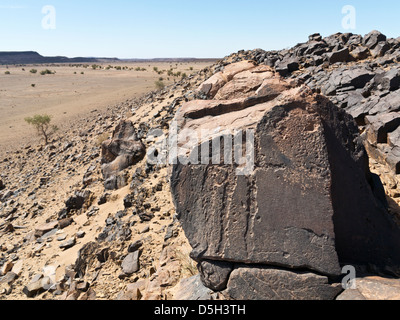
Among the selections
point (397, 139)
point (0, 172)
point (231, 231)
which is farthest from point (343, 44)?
point (0, 172)

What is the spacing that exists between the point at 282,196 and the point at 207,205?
1.10m

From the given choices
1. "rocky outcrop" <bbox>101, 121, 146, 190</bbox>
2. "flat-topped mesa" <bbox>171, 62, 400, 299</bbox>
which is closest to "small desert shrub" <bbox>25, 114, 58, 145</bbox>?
"rocky outcrop" <bbox>101, 121, 146, 190</bbox>

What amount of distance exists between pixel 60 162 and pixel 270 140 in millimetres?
12800

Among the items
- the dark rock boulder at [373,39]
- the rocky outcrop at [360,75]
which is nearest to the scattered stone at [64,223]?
the rocky outcrop at [360,75]

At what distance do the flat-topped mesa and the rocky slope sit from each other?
0.02 m

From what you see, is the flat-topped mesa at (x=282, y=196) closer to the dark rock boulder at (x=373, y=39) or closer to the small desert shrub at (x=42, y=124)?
the small desert shrub at (x=42, y=124)

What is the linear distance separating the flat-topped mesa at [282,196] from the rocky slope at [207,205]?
0.06 feet

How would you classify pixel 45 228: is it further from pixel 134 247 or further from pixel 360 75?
pixel 360 75

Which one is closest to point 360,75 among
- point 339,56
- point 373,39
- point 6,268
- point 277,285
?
point 339,56

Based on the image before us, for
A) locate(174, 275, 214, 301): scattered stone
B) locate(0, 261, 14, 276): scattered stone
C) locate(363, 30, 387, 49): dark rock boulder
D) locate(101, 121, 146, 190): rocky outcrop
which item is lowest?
locate(0, 261, 14, 276): scattered stone

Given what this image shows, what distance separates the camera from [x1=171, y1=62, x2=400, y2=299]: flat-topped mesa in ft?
12.9

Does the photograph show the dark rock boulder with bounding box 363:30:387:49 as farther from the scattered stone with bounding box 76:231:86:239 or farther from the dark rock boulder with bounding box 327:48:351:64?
the scattered stone with bounding box 76:231:86:239

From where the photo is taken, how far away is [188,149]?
4477 mm

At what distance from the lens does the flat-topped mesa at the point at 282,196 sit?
→ 3.94 metres
